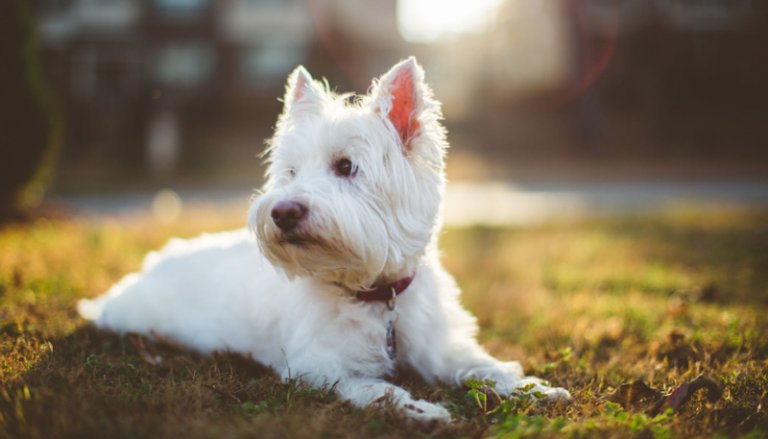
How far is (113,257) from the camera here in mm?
6316

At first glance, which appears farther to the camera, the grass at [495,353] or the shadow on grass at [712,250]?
the shadow on grass at [712,250]

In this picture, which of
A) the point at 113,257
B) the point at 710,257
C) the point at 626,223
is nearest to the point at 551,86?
the point at 626,223

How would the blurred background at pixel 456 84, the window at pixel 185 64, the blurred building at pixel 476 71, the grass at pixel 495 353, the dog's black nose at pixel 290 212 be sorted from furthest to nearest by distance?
1. the window at pixel 185 64
2. the blurred building at pixel 476 71
3. the blurred background at pixel 456 84
4. the dog's black nose at pixel 290 212
5. the grass at pixel 495 353

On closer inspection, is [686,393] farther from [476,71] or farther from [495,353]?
[476,71]

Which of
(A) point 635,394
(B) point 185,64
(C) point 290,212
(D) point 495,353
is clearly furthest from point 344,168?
(B) point 185,64

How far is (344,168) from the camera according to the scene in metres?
3.24

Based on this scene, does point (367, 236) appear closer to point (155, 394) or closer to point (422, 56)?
point (155, 394)

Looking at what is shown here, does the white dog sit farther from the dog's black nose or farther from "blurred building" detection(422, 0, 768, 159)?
"blurred building" detection(422, 0, 768, 159)

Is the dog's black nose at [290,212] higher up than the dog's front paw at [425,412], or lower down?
higher up

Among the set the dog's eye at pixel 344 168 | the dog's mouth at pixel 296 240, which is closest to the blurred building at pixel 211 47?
the dog's eye at pixel 344 168

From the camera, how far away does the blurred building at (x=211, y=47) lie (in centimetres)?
2702

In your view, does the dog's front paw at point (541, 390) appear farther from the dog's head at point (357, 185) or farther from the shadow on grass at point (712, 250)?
the shadow on grass at point (712, 250)

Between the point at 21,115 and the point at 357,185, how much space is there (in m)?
7.32

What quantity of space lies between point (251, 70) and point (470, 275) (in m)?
24.8
